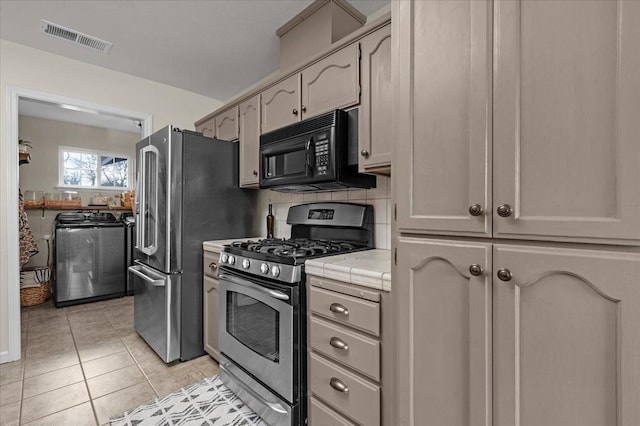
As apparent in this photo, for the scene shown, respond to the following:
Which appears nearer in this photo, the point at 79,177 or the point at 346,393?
the point at 346,393

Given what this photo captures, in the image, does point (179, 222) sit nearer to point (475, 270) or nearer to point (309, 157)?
point (309, 157)

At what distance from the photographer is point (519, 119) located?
0.83 metres

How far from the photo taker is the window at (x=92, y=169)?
4809 millimetres

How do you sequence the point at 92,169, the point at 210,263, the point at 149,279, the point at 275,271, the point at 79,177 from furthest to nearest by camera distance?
the point at 92,169 < the point at 79,177 < the point at 149,279 < the point at 210,263 < the point at 275,271

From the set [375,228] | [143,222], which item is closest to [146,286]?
[143,222]

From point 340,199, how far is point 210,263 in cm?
108

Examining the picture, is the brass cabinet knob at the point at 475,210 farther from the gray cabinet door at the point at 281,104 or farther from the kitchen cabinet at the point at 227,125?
the kitchen cabinet at the point at 227,125

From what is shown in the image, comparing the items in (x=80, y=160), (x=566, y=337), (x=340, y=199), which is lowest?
(x=566, y=337)

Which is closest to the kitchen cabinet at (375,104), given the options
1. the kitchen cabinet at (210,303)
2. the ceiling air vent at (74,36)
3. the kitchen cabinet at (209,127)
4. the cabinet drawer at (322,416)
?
the cabinet drawer at (322,416)

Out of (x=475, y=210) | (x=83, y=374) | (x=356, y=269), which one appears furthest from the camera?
(x=83, y=374)

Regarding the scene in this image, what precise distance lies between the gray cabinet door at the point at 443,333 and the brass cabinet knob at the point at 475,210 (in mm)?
95

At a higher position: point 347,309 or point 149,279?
point 347,309

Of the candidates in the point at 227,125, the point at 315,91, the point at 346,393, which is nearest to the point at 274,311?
the point at 346,393

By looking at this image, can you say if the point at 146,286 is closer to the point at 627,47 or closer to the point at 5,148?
the point at 5,148
